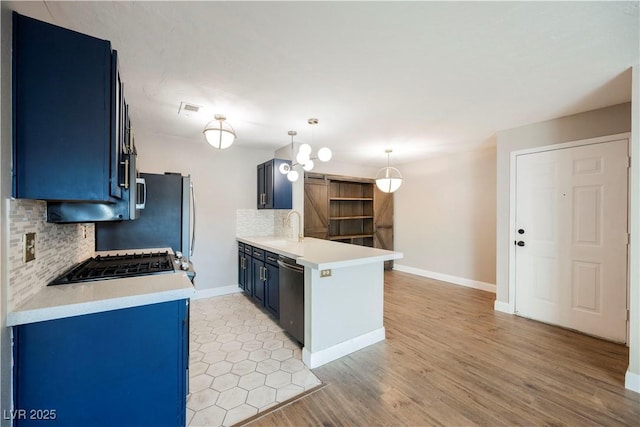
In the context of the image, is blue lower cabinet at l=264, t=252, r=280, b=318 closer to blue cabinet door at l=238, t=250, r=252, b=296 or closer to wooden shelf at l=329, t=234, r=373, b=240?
blue cabinet door at l=238, t=250, r=252, b=296

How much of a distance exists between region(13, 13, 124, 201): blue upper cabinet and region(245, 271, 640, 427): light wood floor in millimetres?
1736

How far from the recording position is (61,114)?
1142 millimetres

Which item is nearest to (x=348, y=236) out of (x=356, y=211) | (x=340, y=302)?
(x=356, y=211)

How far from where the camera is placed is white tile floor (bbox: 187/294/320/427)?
70.6 inches

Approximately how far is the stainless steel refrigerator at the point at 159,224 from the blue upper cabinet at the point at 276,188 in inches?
49.8

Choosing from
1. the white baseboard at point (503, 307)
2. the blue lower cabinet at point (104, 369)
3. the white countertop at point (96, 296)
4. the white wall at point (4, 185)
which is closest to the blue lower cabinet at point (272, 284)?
the white countertop at point (96, 296)

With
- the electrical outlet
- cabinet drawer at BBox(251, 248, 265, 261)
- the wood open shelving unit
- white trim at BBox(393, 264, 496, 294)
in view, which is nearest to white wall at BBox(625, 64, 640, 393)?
white trim at BBox(393, 264, 496, 294)

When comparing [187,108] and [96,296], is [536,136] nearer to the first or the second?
[187,108]

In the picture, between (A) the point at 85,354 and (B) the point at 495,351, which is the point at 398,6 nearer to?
(A) the point at 85,354

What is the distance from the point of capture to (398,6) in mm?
1403

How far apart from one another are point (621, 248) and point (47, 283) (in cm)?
485

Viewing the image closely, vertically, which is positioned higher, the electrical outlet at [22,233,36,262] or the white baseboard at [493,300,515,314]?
the electrical outlet at [22,233,36,262]

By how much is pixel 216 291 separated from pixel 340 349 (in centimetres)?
261

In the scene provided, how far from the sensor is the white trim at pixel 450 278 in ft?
14.7
